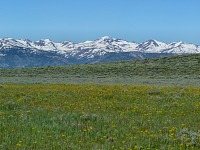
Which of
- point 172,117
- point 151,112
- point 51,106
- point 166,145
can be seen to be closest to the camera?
point 166,145

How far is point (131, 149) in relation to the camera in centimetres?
966

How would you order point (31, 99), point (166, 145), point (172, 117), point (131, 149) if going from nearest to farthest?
point (131, 149)
point (166, 145)
point (172, 117)
point (31, 99)

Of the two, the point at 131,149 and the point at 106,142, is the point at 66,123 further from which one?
the point at 131,149

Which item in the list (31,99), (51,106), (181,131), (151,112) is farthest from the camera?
(31,99)

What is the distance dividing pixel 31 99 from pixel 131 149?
11.8 m

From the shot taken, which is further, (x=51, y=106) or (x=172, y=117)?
(x=51, y=106)

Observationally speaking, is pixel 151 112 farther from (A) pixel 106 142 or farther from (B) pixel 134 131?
(A) pixel 106 142

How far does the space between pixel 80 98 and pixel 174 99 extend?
18.9 ft

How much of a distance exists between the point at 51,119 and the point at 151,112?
5017mm

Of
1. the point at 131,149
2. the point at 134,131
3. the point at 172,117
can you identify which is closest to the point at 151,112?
the point at 172,117

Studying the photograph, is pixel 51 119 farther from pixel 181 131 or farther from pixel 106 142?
pixel 181 131

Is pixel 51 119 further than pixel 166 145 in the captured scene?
Yes

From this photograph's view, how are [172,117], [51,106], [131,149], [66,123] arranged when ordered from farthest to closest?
[51,106] → [172,117] → [66,123] → [131,149]

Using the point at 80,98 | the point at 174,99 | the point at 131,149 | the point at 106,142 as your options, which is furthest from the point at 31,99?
the point at 131,149
